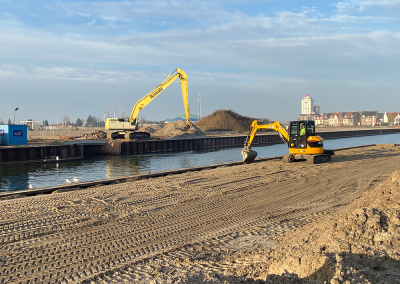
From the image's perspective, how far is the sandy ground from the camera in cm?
481

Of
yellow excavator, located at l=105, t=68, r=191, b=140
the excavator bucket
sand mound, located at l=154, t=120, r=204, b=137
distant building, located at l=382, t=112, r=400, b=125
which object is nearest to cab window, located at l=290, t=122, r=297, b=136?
the excavator bucket

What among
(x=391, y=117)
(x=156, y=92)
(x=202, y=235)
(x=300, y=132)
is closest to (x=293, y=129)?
(x=300, y=132)

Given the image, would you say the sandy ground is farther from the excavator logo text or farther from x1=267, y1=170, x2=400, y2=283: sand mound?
the excavator logo text

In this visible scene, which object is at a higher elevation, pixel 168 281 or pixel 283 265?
pixel 283 265

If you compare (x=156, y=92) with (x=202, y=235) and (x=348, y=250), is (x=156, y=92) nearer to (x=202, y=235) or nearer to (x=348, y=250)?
(x=202, y=235)

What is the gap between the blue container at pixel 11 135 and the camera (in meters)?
29.0

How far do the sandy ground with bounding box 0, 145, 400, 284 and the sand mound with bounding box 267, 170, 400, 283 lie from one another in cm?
1

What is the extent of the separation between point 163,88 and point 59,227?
3252cm

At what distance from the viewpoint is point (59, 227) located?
7.56 metres

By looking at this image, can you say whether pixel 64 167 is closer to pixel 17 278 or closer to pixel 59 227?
pixel 59 227

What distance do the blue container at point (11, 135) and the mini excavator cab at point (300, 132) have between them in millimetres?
22313

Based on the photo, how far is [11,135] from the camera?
2911 cm

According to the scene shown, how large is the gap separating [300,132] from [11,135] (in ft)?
75.4

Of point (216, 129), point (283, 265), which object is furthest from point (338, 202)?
point (216, 129)
